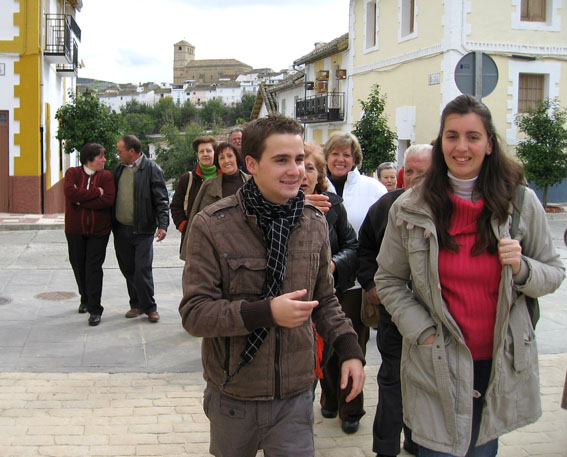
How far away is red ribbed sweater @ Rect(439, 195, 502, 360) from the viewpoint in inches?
103

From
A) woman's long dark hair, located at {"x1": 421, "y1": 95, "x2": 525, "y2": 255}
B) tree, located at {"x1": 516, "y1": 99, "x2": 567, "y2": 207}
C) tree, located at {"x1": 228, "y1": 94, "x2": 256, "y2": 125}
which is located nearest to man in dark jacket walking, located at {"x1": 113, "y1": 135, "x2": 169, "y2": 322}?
woman's long dark hair, located at {"x1": 421, "y1": 95, "x2": 525, "y2": 255}

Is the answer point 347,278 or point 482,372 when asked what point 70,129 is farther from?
point 482,372

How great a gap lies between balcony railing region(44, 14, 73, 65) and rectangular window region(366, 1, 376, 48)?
1208cm

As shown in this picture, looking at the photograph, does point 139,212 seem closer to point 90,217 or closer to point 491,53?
point 90,217

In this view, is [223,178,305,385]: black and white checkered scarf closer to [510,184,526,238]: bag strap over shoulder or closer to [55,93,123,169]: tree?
[510,184,526,238]: bag strap over shoulder

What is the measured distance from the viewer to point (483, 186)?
2695 mm

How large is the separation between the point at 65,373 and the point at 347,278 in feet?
8.44

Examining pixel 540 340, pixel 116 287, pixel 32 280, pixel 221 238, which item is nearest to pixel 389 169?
pixel 540 340

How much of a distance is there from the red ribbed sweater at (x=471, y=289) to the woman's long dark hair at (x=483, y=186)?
33mm

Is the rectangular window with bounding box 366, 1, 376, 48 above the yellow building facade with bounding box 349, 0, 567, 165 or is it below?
above

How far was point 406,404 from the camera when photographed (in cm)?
278

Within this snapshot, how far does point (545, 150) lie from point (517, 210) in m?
16.5

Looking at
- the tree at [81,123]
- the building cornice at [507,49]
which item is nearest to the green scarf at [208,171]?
the tree at [81,123]

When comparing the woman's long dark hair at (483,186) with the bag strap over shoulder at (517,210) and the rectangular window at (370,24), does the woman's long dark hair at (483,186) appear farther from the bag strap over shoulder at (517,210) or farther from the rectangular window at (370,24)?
the rectangular window at (370,24)
